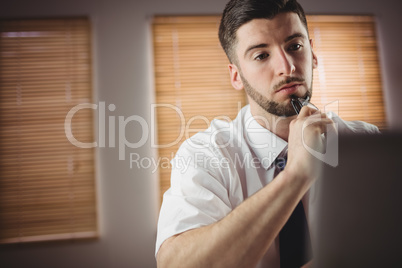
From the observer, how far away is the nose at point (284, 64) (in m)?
0.92

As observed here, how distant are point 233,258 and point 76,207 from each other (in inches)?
65.1

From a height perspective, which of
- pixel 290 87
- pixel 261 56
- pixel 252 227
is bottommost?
pixel 252 227

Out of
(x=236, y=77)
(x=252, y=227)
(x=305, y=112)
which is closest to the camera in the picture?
(x=252, y=227)

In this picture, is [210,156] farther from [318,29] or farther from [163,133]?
[318,29]

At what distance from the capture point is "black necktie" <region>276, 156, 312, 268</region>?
0.83 meters

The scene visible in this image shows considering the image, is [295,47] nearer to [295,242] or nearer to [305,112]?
[305,112]

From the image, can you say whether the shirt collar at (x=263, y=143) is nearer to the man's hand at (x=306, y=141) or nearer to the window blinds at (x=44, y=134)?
the man's hand at (x=306, y=141)

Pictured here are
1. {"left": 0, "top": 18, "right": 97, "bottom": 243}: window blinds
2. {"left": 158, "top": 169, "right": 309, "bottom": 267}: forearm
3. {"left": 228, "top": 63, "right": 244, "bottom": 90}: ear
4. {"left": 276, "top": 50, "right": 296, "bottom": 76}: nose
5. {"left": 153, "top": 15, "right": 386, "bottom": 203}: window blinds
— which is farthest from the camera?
{"left": 153, "top": 15, "right": 386, "bottom": 203}: window blinds

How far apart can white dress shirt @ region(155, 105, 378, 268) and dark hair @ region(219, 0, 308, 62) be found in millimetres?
310

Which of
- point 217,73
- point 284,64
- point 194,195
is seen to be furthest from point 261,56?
point 217,73

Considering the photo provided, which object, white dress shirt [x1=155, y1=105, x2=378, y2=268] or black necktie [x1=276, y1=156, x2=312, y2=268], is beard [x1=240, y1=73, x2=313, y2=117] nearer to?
white dress shirt [x1=155, y1=105, x2=378, y2=268]

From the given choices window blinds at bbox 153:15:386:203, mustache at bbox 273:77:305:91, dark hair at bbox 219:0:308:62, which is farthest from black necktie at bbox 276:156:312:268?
window blinds at bbox 153:15:386:203

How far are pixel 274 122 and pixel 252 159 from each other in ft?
0.53

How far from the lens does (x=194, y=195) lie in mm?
828
